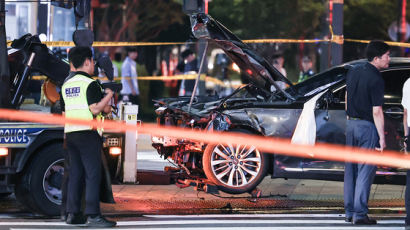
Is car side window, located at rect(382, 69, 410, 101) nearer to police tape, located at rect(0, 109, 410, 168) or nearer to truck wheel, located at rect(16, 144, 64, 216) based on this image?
police tape, located at rect(0, 109, 410, 168)

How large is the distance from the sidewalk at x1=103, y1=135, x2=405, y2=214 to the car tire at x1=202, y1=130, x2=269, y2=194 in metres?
0.20

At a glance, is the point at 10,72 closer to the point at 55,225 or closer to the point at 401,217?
the point at 55,225

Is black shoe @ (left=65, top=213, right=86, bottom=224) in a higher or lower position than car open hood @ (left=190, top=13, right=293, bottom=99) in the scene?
lower

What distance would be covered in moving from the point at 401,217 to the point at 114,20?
123 feet

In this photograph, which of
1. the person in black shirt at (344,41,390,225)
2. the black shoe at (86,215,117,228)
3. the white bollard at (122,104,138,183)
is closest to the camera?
the black shoe at (86,215,117,228)

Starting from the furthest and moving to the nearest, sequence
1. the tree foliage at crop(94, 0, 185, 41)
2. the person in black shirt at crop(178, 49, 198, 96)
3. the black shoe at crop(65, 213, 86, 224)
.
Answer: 1. the tree foliage at crop(94, 0, 185, 41)
2. the person in black shirt at crop(178, 49, 198, 96)
3. the black shoe at crop(65, 213, 86, 224)

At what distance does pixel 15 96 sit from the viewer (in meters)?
11.2

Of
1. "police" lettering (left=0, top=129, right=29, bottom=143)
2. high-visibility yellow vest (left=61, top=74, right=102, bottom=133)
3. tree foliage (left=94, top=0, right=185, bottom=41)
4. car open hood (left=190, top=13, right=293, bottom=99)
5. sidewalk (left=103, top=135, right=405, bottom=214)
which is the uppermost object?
tree foliage (left=94, top=0, right=185, bottom=41)

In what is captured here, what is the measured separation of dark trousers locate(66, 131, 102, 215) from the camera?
9930 millimetres

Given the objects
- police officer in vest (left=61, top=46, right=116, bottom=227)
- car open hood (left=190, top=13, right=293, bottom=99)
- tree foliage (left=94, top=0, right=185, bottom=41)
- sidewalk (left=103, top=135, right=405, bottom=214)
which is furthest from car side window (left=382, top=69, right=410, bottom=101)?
tree foliage (left=94, top=0, right=185, bottom=41)

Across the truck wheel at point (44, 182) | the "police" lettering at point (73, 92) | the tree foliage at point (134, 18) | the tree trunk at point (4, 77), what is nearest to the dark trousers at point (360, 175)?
the "police" lettering at point (73, 92)

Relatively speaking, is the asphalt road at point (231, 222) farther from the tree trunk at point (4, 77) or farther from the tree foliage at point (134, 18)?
the tree foliage at point (134, 18)

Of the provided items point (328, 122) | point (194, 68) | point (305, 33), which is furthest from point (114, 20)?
point (328, 122)

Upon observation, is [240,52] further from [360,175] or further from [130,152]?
[360,175]
